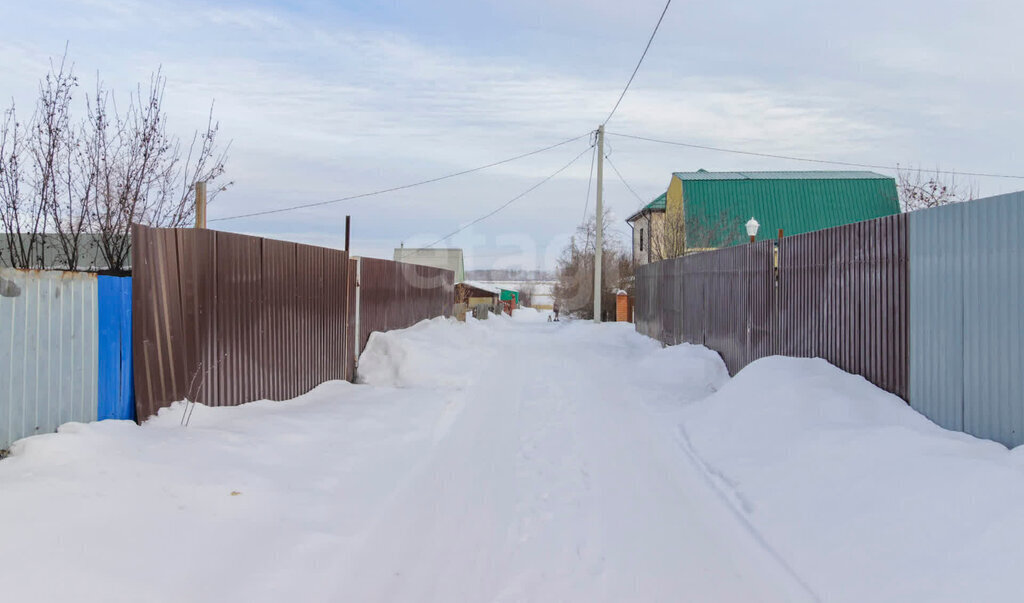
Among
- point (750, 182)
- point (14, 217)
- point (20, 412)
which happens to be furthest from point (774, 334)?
point (750, 182)

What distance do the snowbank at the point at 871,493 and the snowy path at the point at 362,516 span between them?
0.29 metres

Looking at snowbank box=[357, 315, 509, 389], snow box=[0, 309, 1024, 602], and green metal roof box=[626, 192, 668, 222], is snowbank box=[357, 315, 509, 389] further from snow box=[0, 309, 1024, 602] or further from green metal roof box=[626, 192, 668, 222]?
green metal roof box=[626, 192, 668, 222]

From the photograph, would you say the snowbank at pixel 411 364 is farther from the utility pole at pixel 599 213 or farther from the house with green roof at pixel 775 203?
the house with green roof at pixel 775 203

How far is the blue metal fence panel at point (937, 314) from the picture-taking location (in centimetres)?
504

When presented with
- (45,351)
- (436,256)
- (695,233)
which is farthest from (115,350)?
(436,256)

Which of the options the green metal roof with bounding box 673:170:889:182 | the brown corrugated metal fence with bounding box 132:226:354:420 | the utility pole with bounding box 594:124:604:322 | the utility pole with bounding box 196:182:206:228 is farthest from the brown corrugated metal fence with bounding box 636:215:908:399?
the green metal roof with bounding box 673:170:889:182

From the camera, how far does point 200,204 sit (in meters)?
7.37

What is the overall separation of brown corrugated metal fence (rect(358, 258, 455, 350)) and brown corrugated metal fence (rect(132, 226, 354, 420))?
4.59 ft

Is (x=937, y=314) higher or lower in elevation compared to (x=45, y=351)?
higher

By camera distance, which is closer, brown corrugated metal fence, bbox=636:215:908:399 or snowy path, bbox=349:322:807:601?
snowy path, bbox=349:322:807:601

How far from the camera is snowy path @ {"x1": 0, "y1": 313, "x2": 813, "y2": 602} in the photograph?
3387 millimetres

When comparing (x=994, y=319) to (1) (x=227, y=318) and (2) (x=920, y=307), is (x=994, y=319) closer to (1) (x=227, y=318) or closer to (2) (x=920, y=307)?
(2) (x=920, y=307)

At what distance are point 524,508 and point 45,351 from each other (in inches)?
143

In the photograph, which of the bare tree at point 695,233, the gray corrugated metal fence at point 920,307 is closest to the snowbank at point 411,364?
the gray corrugated metal fence at point 920,307
